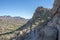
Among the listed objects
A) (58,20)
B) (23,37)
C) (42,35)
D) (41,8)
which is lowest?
(23,37)

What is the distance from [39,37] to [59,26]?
5.60 m

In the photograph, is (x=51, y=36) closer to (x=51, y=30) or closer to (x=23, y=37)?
(x=51, y=30)

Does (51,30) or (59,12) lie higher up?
(59,12)

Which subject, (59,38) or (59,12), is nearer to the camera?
(59,38)

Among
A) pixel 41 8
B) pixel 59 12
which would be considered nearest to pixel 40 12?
pixel 41 8

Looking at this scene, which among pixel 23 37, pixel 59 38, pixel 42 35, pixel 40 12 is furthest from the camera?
pixel 40 12

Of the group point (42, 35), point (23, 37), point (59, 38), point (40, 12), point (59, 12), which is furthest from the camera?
point (40, 12)

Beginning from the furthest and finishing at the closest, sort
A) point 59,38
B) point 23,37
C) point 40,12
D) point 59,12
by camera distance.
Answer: point 40,12
point 23,37
point 59,12
point 59,38

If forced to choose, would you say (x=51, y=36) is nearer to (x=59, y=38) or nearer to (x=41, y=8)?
(x=59, y=38)

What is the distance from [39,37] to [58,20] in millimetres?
5724

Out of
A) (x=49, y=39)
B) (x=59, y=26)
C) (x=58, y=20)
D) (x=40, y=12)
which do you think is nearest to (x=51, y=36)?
(x=49, y=39)

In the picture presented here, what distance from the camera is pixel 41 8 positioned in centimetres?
12256

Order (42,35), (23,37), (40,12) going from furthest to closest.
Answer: (40,12) → (23,37) → (42,35)

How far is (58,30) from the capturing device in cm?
3350
